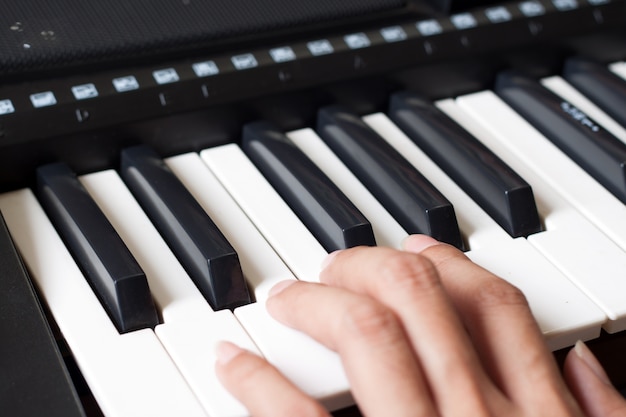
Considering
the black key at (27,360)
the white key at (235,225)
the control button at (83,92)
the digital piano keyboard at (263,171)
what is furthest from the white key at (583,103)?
the black key at (27,360)

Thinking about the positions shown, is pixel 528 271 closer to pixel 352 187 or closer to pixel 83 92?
pixel 352 187

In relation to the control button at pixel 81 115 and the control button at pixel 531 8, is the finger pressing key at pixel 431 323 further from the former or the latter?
the control button at pixel 531 8

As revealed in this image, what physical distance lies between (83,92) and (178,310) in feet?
0.97

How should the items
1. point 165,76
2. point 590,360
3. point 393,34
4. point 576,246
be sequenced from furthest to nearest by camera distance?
point 393,34 → point 165,76 → point 576,246 → point 590,360

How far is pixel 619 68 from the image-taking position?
128 centimetres

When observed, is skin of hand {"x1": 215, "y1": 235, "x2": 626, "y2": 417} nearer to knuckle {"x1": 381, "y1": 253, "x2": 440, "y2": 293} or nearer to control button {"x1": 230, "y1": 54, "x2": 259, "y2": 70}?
knuckle {"x1": 381, "y1": 253, "x2": 440, "y2": 293}

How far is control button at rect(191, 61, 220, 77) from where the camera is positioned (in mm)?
1061

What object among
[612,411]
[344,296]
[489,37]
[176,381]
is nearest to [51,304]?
[176,381]

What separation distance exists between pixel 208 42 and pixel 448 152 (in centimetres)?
29

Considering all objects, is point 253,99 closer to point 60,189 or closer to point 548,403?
point 60,189

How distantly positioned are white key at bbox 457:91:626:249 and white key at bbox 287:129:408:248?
0.65ft

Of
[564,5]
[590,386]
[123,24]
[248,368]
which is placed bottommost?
[590,386]

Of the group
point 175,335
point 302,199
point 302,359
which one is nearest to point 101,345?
point 175,335

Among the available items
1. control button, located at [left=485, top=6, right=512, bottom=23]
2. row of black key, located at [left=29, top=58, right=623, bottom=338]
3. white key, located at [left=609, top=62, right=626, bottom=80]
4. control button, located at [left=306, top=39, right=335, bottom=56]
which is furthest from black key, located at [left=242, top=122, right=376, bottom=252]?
white key, located at [left=609, top=62, right=626, bottom=80]
